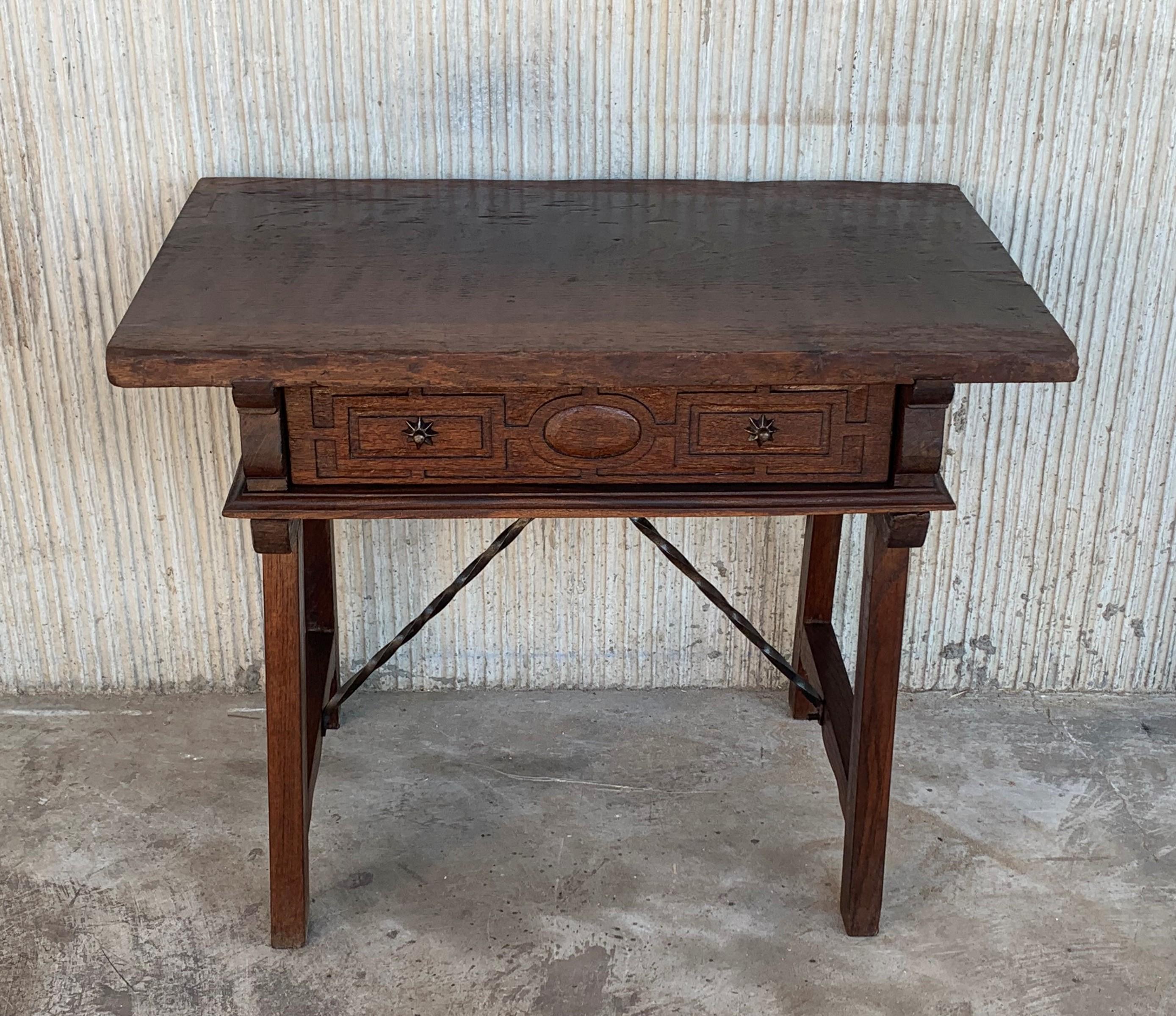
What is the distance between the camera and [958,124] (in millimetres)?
2164

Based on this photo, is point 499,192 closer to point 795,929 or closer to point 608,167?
point 608,167

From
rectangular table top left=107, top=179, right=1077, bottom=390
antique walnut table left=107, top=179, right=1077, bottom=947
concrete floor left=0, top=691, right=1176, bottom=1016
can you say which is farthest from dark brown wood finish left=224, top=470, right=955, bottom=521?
concrete floor left=0, top=691, right=1176, bottom=1016

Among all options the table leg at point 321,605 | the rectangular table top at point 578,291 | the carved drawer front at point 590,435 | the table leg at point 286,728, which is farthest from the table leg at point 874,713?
the table leg at point 321,605

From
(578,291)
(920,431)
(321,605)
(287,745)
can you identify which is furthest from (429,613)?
(920,431)

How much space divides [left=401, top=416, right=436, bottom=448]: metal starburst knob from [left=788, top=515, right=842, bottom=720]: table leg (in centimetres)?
88

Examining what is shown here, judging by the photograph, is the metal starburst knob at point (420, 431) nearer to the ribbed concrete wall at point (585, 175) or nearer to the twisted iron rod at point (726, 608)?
the twisted iron rod at point (726, 608)

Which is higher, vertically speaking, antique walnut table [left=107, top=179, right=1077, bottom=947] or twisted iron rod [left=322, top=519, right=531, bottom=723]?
antique walnut table [left=107, top=179, right=1077, bottom=947]

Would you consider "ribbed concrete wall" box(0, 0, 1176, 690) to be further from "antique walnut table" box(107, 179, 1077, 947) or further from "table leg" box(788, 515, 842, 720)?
"antique walnut table" box(107, 179, 1077, 947)

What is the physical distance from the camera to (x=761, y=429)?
1649 mm

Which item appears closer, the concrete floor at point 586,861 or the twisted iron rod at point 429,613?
the concrete floor at point 586,861

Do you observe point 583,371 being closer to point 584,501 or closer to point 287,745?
point 584,501

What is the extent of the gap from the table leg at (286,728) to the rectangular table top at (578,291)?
0.88 ft

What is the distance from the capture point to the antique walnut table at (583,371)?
1.56 metres

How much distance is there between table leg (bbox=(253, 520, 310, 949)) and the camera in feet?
5.73
